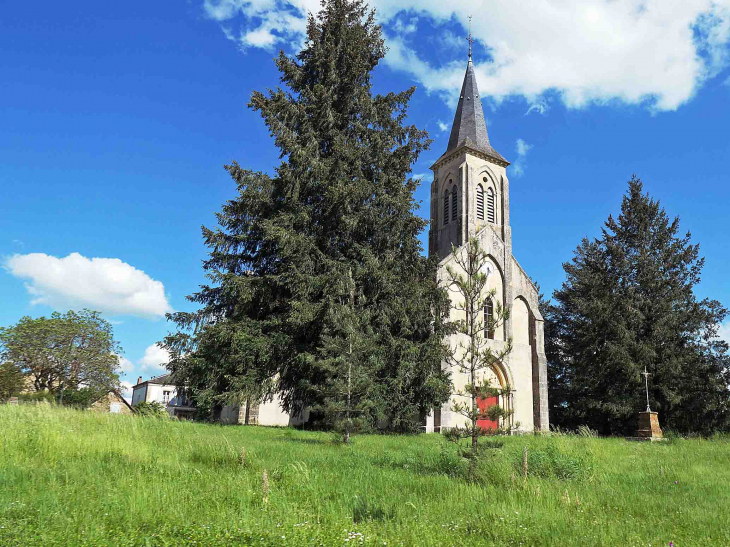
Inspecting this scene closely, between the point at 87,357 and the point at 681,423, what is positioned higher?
the point at 87,357

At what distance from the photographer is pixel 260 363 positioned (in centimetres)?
2005

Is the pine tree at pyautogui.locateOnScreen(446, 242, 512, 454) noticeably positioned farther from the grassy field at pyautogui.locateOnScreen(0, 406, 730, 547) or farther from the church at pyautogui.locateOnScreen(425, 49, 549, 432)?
the church at pyautogui.locateOnScreen(425, 49, 549, 432)

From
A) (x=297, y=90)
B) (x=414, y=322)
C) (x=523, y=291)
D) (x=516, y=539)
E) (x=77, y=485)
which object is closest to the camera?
(x=516, y=539)

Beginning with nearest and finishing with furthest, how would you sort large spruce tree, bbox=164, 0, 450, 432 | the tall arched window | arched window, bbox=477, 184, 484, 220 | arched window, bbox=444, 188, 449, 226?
large spruce tree, bbox=164, 0, 450, 432 < arched window, bbox=477, 184, 484, 220 < the tall arched window < arched window, bbox=444, 188, 449, 226

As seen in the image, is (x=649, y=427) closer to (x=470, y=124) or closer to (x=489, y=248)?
(x=489, y=248)

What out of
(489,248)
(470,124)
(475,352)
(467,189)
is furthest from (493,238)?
(475,352)

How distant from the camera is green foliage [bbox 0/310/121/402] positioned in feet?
127

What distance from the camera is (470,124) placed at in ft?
121

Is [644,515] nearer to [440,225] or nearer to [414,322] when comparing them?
[414,322]

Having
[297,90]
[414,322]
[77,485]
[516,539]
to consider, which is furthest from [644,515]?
[297,90]

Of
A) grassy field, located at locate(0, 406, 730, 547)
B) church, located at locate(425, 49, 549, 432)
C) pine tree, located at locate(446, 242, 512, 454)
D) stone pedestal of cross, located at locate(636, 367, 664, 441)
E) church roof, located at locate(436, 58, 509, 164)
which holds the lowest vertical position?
grassy field, located at locate(0, 406, 730, 547)

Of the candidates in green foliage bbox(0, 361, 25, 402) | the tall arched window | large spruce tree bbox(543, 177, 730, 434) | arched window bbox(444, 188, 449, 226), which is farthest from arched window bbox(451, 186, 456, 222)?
green foliage bbox(0, 361, 25, 402)

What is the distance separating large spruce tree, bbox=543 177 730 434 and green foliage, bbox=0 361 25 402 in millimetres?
37616

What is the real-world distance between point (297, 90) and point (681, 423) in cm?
2778
